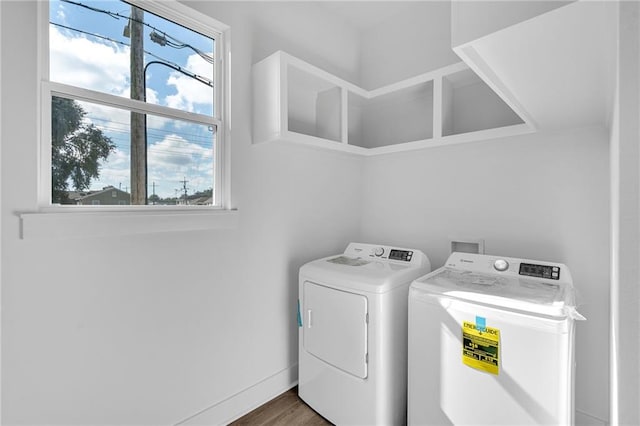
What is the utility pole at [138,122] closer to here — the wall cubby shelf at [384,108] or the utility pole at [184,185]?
the utility pole at [184,185]

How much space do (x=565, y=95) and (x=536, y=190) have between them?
807mm

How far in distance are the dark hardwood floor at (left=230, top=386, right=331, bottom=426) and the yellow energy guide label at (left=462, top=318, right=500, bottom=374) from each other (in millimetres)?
1016

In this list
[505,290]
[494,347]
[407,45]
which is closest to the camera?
[494,347]

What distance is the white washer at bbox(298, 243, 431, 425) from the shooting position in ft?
5.39

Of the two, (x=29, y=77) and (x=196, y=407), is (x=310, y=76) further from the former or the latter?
(x=196, y=407)

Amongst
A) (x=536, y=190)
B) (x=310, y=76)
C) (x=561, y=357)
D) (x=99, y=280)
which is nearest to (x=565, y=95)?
(x=536, y=190)

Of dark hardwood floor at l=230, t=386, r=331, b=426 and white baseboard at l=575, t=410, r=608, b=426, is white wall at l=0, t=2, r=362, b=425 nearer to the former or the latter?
dark hardwood floor at l=230, t=386, r=331, b=426

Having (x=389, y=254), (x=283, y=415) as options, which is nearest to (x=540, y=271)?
(x=389, y=254)

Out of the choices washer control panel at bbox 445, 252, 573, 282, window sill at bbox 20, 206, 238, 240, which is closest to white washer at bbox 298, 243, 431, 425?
washer control panel at bbox 445, 252, 573, 282

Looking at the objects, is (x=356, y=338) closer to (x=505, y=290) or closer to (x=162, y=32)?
(x=505, y=290)

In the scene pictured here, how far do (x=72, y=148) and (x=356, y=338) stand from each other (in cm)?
167

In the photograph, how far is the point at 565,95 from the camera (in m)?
1.20

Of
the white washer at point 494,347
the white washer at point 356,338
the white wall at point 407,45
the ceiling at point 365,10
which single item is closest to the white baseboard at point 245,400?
the white washer at point 356,338

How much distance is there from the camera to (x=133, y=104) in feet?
4.96
